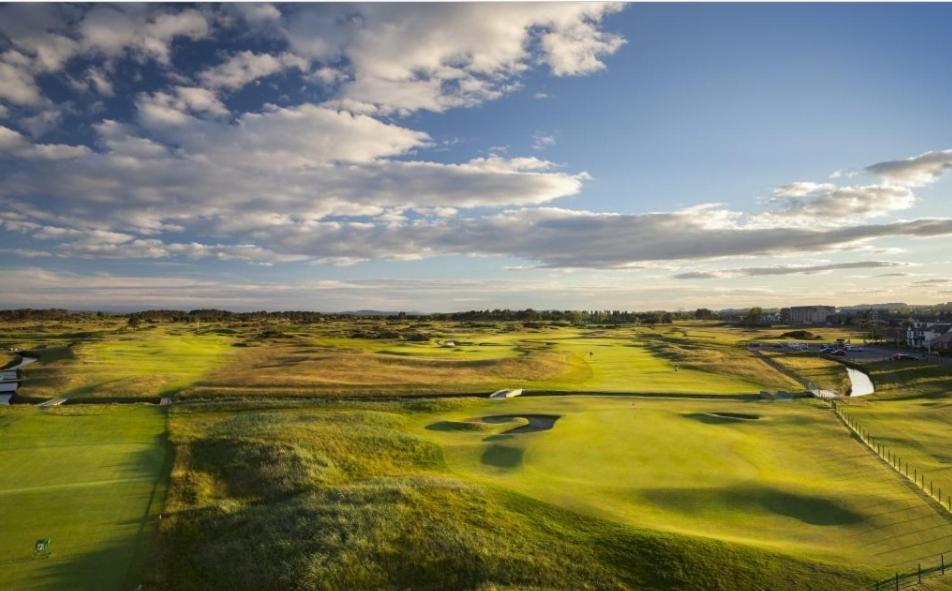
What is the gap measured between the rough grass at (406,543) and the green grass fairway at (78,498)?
4.24 feet

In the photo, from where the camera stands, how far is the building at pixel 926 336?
304 ft

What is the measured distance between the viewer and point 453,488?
2367cm

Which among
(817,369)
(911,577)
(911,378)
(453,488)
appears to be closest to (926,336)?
(817,369)

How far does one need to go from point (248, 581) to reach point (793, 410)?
41197 mm

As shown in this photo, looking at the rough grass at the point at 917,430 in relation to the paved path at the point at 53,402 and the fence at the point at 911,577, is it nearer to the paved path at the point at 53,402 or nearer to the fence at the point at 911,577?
the fence at the point at 911,577

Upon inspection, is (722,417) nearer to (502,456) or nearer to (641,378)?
(502,456)

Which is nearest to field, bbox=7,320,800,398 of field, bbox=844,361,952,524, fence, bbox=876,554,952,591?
field, bbox=844,361,952,524

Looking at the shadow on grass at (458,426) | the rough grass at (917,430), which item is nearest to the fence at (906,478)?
the rough grass at (917,430)

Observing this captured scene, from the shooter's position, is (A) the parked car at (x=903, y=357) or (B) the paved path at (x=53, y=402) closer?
(B) the paved path at (x=53, y=402)

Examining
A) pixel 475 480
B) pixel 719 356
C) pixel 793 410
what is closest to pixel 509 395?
pixel 793 410

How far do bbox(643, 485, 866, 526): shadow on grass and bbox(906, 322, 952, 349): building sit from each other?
9136 cm

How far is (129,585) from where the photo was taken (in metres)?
17.4

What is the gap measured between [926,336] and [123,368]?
121156 millimetres

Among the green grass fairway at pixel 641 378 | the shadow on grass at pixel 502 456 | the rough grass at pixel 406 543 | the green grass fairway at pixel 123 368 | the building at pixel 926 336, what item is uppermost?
the building at pixel 926 336
